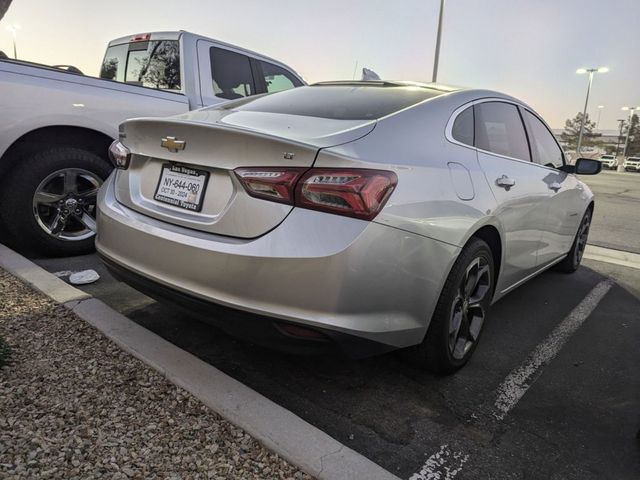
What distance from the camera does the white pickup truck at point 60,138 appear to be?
3.75 meters

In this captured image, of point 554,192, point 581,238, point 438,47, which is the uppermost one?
point 438,47

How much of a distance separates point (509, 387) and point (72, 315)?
2497 mm

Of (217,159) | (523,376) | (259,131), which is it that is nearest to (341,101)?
(259,131)

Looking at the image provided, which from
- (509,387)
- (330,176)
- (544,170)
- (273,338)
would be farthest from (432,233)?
(544,170)

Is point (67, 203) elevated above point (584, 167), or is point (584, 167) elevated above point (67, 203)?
point (584, 167)

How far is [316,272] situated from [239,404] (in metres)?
0.67

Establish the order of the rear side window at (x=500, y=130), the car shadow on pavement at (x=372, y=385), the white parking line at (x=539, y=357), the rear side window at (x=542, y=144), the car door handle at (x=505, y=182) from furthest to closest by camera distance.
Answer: the rear side window at (x=542, y=144), the rear side window at (x=500, y=130), the car door handle at (x=505, y=182), the white parking line at (x=539, y=357), the car shadow on pavement at (x=372, y=385)

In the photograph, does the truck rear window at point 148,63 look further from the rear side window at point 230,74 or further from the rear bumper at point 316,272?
the rear bumper at point 316,272

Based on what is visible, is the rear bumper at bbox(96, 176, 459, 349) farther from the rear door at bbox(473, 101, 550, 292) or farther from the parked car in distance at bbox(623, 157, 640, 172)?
the parked car in distance at bbox(623, 157, 640, 172)

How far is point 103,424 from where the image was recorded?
2043mm

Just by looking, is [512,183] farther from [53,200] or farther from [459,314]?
[53,200]

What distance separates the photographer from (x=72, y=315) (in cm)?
292

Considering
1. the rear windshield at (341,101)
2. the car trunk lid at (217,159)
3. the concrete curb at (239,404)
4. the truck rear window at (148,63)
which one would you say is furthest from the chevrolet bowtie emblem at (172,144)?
the truck rear window at (148,63)

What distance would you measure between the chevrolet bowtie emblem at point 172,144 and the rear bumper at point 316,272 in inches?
14.0
